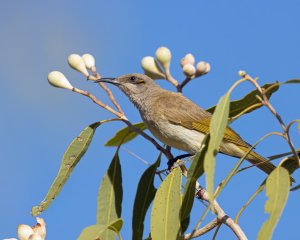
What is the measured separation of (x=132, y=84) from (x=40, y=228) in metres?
3.55

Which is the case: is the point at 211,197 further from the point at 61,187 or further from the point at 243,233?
the point at 61,187

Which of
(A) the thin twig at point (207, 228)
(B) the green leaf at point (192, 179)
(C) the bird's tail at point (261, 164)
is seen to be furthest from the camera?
(C) the bird's tail at point (261, 164)

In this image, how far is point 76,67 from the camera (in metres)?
4.38

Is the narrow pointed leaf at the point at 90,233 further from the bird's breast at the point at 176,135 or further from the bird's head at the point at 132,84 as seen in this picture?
the bird's head at the point at 132,84

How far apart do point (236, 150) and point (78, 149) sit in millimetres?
1809

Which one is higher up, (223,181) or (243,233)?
(223,181)

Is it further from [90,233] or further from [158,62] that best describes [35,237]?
[158,62]

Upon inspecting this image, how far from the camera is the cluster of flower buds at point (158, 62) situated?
427 cm

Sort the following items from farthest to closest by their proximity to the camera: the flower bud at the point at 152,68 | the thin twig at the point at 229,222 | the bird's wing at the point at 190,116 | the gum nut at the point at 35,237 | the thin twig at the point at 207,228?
the bird's wing at the point at 190,116
the flower bud at the point at 152,68
the thin twig at the point at 207,228
the thin twig at the point at 229,222
the gum nut at the point at 35,237

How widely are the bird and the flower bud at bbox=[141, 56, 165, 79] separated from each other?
1535 mm

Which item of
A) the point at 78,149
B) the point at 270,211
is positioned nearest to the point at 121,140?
the point at 78,149

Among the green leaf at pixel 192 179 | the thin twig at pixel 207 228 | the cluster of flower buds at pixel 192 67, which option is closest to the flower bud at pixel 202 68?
the cluster of flower buds at pixel 192 67

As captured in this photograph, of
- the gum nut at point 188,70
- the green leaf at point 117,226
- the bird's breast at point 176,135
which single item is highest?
the gum nut at point 188,70

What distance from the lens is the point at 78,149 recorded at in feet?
15.2
